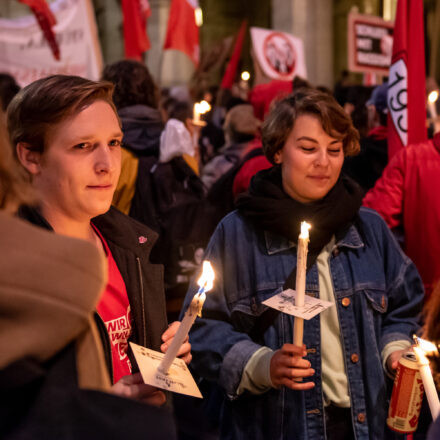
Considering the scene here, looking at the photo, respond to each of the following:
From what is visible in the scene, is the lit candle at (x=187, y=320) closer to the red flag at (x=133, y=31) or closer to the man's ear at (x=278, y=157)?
the man's ear at (x=278, y=157)

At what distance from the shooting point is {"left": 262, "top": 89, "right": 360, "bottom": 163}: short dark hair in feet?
7.76

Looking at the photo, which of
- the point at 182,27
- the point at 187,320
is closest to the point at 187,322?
the point at 187,320

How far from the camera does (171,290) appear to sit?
3.88m

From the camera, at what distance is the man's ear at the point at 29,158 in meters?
A: 1.79

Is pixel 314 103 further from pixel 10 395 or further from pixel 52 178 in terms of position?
pixel 10 395

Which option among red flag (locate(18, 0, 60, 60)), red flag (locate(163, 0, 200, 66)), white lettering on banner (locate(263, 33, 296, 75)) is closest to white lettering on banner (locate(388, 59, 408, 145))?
red flag (locate(18, 0, 60, 60))

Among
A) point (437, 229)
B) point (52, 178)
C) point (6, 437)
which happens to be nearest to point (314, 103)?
point (52, 178)

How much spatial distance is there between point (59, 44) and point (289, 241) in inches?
188

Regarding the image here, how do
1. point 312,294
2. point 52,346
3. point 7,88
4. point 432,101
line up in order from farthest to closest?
point 7,88, point 432,101, point 312,294, point 52,346

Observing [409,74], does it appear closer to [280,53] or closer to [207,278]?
[207,278]

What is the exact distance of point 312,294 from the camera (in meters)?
2.24

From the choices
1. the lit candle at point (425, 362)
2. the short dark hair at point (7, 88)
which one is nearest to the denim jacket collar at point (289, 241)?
the lit candle at point (425, 362)

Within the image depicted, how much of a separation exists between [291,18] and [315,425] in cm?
998

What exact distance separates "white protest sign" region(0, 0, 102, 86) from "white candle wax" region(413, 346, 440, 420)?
5140 mm
